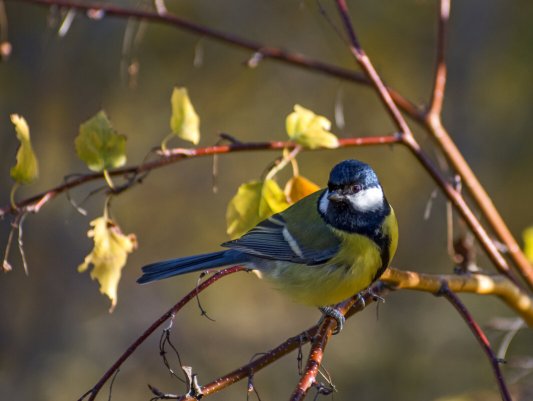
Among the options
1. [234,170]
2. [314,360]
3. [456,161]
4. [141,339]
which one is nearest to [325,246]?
[456,161]

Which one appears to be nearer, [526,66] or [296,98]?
[526,66]

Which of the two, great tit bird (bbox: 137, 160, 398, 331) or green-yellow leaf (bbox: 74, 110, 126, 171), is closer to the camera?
green-yellow leaf (bbox: 74, 110, 126, 171)

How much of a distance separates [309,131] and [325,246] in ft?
2.54

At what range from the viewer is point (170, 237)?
20.2 ft

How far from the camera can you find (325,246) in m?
2.66

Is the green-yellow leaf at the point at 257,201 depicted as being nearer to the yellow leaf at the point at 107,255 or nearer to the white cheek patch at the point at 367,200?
the yellow leaf at the point at 107,255

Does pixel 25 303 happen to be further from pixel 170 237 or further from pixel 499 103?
pixel 499 103

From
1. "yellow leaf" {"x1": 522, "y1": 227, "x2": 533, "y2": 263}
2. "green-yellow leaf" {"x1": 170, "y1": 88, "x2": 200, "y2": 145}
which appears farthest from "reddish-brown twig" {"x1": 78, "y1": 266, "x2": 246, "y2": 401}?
"yellow leaf" {"x1": 522, "y1": 227, "x2": 533, "y2": 263}

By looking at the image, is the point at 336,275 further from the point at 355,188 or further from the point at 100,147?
the point at 100,147

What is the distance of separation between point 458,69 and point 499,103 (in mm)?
386

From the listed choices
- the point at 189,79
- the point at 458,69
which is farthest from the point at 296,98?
the point at 458,69

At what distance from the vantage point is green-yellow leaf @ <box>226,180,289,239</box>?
200 cm

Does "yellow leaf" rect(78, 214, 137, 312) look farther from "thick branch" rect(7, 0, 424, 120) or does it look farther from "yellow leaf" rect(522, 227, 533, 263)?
"yellow leaf" rect(522, 227, 533, 263)

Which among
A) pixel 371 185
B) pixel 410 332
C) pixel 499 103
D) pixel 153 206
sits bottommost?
pixel 410 332
